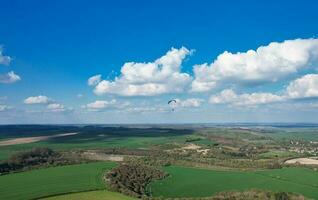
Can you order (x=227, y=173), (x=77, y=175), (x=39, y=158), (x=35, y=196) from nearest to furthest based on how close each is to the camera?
(x=35, y=196)
(x=77, y=175)
(x=227, y=173)
(x=39, y=158)

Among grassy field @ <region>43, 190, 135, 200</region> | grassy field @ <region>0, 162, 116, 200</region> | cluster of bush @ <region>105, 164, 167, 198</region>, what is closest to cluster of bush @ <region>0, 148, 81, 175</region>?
grassy field @ <region>0, 162, 116, 200</region>

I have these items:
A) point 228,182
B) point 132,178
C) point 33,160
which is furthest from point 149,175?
point 33,160

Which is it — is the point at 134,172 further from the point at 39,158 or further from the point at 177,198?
the point at 39,158

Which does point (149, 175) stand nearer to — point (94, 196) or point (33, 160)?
point (94, 196)

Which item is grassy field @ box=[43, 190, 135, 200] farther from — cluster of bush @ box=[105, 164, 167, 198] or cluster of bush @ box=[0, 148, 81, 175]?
cluster of bush @ box=[0, 148, 81, 175]

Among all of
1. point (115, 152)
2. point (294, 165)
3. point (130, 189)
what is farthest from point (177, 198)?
point (115, 152)

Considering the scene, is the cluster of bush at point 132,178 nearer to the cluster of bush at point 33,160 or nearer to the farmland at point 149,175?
the farmland at point 149,175
